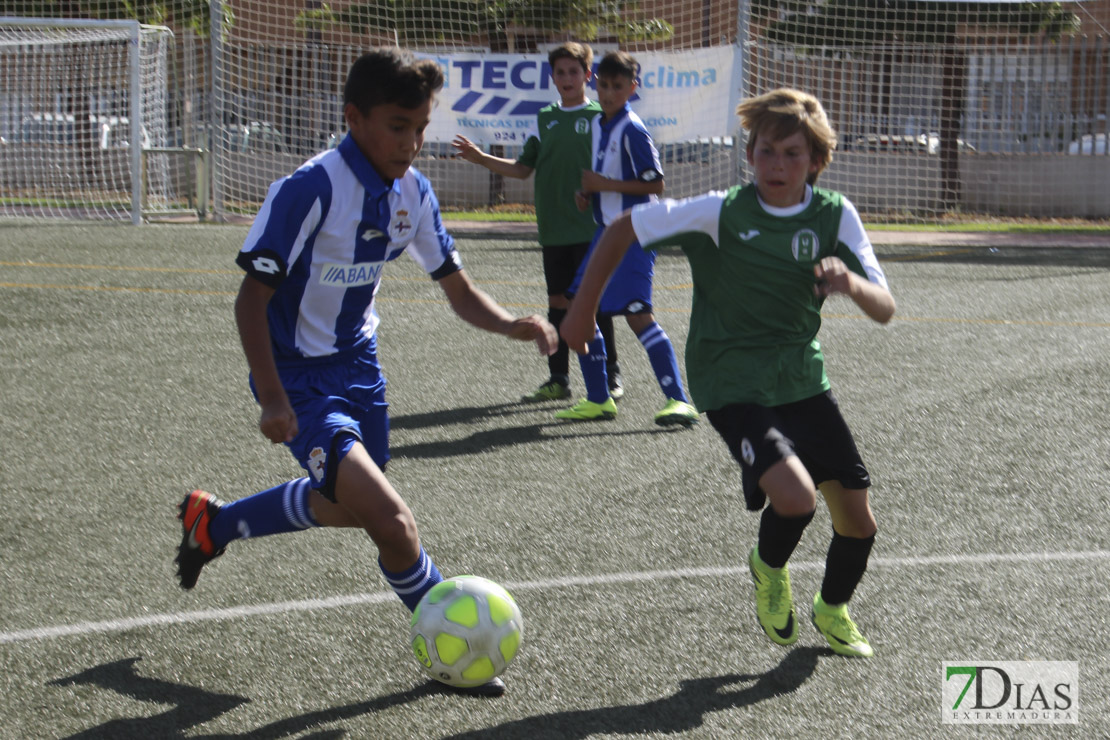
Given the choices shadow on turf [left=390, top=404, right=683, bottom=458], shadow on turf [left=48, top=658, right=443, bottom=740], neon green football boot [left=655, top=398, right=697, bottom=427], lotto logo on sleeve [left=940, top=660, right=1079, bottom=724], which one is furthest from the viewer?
neon green football boot [left=655, top=398, right=697, bottom=427]

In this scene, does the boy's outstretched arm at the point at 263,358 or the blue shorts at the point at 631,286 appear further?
the blue shorts at the point at 631,286

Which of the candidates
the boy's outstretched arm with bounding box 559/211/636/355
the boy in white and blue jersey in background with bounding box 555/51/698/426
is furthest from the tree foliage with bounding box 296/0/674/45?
the boy's outstretched arm with bounding box 559/211/636/355

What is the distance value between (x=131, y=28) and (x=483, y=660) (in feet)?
46.4

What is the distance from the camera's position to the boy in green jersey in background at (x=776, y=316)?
3.37 metres

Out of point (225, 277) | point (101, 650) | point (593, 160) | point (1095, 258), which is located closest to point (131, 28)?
point (225, 277)

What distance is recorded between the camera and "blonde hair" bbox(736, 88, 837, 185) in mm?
3328

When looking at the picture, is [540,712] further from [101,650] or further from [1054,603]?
[1054,603]

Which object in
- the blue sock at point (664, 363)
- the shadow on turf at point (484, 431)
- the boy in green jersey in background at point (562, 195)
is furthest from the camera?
the boy in green jersey in background at point (562, 195)

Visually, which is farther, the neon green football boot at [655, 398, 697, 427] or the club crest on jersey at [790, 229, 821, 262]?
the neon green football boot at [655, 398, 697, 427]

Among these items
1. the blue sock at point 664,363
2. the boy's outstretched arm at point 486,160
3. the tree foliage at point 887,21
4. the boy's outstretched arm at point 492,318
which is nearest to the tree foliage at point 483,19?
the tree foliage at point 887,21

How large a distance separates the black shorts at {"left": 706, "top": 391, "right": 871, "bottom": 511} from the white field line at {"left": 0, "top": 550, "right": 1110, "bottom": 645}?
2.49ft

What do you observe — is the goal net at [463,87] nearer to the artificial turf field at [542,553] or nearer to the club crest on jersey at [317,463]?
Answer: the artificial turf field at [542,553]

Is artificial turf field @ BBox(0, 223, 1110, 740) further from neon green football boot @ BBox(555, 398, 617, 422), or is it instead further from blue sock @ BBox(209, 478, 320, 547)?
blue sock @ BBox(209, 478, 320, 547)

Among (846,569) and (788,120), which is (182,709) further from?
(788,120)
